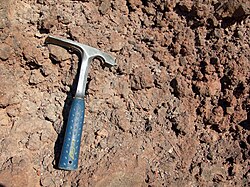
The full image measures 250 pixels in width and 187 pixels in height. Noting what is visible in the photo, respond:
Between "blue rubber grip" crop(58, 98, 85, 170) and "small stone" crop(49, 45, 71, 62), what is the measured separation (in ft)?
0.54

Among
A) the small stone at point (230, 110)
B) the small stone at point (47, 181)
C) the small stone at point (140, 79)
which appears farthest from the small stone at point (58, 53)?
the small stone at point (230, 110)

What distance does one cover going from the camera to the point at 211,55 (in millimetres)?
1358

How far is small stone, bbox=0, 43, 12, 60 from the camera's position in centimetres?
124

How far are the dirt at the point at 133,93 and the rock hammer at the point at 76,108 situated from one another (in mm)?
40

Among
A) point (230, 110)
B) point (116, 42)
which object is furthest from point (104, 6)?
point (230, 110)

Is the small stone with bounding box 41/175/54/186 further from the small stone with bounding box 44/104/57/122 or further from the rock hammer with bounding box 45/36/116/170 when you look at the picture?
the small stone with bounding box 44/104/57/122

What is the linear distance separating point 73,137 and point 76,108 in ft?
0.33

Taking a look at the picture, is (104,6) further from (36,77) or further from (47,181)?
(47,181)

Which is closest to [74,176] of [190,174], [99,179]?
[99,179]

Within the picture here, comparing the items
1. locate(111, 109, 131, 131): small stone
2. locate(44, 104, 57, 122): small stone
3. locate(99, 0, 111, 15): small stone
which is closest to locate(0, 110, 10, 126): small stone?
locate(44, 104, 57, 122): small stone

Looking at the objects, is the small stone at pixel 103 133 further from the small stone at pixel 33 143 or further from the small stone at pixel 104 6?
the small stone at pixel 104 6

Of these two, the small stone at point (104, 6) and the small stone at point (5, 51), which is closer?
the small stone at point (5, 51)

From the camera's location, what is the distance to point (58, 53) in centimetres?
131

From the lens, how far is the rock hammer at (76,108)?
4.05ft
